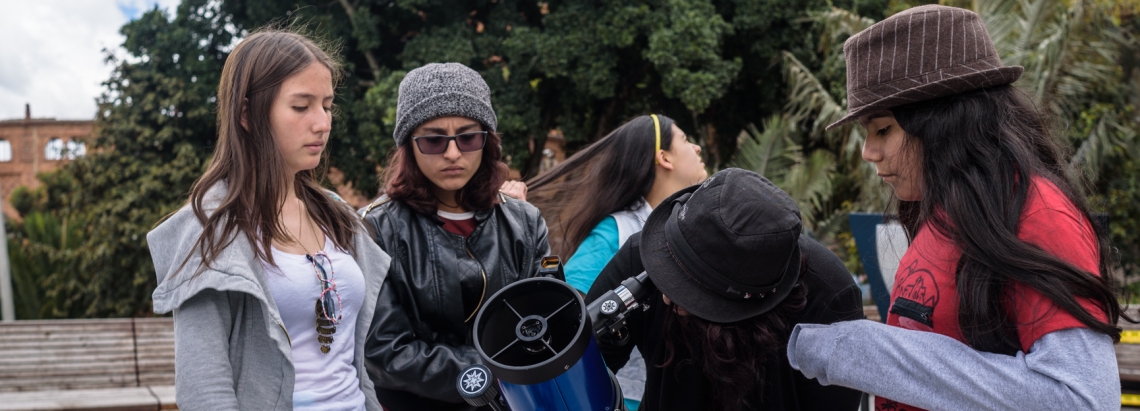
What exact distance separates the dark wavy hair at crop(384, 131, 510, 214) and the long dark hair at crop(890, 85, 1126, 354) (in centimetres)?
141

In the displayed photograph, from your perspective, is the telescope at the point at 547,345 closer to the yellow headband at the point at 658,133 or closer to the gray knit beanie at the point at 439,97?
the gray knit beanie at the point at 439,97

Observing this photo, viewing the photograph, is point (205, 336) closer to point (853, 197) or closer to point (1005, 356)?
point (1005, 356)

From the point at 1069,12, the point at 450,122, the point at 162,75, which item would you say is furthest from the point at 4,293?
the point at 1069,12

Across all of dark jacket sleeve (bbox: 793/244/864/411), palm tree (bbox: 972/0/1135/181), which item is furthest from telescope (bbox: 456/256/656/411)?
palm tree (bbox: 972/0/1135/181)

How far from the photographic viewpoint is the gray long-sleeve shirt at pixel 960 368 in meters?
1.22

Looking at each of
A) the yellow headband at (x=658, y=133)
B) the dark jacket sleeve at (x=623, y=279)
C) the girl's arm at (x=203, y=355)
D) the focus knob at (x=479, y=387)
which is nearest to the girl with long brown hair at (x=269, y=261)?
the girl's arm at (x=203, y=355)

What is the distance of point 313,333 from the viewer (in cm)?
197

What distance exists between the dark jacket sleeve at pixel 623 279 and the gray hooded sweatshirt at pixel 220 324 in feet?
2.43

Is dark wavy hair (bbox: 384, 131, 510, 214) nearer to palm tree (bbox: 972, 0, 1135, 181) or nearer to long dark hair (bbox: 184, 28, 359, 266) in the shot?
long dark hair (bbox: 184, 28, 359, 266)

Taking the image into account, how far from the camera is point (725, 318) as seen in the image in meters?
1.51

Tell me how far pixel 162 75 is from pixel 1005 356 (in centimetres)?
1646

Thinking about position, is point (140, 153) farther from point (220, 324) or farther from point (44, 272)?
point (220, 324)

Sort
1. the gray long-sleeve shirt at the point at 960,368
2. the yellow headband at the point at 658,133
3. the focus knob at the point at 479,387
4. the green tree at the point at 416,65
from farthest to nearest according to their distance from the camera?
the green tree at the point at 416,65 → the yellow headband at the point at 658,133 → the focus knob at the point at 479,387 → the gray long-sleeve shirt at the point at 960,368

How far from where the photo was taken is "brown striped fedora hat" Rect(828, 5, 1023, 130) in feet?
4.87
